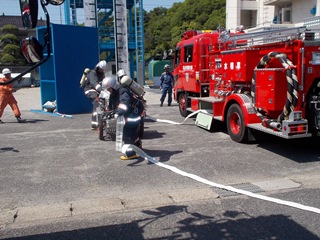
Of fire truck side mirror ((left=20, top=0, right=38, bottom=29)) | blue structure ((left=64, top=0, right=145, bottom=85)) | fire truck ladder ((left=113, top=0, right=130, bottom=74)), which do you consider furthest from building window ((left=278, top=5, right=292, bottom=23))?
fire truck side mirror ((left=20, top=0, right=38, bottom=29))

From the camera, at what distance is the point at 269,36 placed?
7.21m

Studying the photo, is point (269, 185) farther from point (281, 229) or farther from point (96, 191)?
point (96, 191)

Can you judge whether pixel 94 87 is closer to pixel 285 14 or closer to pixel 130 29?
pixel 130 29

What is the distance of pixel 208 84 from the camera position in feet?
35.2

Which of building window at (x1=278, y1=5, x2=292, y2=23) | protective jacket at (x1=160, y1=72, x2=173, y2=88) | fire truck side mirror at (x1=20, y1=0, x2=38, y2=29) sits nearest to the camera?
fire truck side mirror at (x1=20, y1=0, x2=38, y2=29)

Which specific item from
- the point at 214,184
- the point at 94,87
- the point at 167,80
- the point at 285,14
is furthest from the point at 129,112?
the point at 285,14

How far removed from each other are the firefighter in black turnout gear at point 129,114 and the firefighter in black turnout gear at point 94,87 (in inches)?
107

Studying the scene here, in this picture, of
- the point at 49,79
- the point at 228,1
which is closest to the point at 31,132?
the point at 49,79

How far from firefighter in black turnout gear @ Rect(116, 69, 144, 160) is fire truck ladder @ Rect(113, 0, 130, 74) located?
5.21m

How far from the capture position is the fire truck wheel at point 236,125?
770 cm

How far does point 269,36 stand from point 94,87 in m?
4.85

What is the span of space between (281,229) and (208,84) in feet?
23.8

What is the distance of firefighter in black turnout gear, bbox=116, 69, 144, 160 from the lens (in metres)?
6.59

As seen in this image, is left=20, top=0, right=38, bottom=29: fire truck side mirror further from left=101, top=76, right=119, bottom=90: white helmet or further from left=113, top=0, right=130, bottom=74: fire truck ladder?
Answer: left=113, top=0, right=130, bottom=74: fire truck ladder
